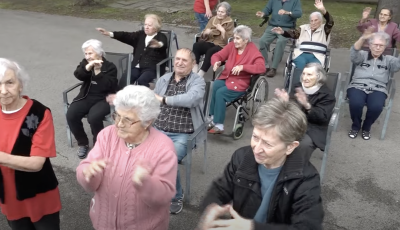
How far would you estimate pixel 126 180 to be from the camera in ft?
7.20

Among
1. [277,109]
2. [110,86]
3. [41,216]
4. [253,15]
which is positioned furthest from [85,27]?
[277,109]

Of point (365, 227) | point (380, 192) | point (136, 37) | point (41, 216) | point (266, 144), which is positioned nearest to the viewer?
point (266, 144)

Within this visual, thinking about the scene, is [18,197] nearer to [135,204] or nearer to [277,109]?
[135,204]

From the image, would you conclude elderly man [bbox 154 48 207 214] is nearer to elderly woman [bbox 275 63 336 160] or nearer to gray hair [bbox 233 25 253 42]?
elderly woman [bbox 275 63 336 160]

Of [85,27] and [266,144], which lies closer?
[266,144]

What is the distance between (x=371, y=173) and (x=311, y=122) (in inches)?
34.1

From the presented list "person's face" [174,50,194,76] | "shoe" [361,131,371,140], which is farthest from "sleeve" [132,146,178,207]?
"shoe" [361,131,371,140]

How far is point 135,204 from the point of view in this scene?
7.27ft

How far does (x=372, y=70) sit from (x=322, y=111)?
144 centimetres

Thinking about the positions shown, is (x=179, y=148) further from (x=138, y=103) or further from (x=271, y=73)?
(x=271, y=73)

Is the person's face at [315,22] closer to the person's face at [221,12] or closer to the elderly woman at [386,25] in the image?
the elderly woman at [386,25]

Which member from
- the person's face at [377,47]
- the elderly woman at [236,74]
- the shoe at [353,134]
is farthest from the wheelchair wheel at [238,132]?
the person's face at [377,47]

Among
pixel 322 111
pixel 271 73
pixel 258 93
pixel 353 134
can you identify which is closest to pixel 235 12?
pixel 271 73

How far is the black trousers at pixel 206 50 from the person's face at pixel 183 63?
93.6 inches
